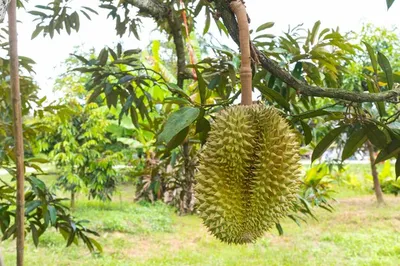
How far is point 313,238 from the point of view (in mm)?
3811

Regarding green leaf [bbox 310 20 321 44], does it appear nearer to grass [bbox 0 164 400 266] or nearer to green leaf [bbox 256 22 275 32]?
green leaf [bbox 256 22 275 32]

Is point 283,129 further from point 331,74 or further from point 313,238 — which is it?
point 313,238

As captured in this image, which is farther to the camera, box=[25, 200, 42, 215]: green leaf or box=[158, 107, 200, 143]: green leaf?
box=[25, 200, 42, 215]: green leaf

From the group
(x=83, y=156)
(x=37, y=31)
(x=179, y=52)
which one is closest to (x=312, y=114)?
(x=179, y=52)

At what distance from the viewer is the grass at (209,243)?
314cm

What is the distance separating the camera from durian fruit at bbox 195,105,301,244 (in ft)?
2.08

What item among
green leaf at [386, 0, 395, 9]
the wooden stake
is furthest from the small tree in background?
green leaf at [386, 0, 395, 9]

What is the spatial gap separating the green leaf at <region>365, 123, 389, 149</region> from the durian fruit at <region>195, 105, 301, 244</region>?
0.19m

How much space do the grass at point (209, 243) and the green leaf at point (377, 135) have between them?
2.42 metres

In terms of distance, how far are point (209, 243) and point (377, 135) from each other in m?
3.07

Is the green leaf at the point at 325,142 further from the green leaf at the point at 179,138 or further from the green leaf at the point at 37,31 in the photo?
the green leaf at the point at 37,31

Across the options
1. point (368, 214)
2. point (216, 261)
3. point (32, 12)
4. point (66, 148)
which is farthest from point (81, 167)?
point (32, 12)

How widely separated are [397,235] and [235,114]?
346 cm

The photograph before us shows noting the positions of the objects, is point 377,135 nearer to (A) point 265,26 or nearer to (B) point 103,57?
(A) point 265,26
